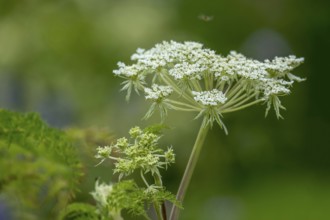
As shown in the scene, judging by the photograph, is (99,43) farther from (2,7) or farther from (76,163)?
(76,163)

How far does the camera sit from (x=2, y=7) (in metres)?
3.64

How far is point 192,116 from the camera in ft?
11.8

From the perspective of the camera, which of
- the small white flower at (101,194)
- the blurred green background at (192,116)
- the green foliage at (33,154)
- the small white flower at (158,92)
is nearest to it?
the green foliage at (33,154)

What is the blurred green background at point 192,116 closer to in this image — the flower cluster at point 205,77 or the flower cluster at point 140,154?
the flower cluster at point 205,77

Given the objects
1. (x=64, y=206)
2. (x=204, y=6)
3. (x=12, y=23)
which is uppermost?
(x=204, y=6)

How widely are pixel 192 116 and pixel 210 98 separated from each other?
9.29 ft

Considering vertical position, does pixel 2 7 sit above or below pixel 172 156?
above

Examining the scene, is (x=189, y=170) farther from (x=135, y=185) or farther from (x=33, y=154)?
(x=33, y=154)

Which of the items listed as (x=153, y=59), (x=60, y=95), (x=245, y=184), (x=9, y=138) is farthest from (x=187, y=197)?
(x=9, y=138)

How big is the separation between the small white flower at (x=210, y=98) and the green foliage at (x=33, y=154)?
0.71 feet

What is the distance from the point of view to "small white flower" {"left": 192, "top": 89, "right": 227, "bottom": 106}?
0.77m

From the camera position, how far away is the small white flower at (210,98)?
0.77 metres

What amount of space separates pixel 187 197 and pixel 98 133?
10.5 ft

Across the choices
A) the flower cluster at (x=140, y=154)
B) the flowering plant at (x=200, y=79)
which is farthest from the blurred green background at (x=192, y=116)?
the flower cluster at (x=140, y=154)
